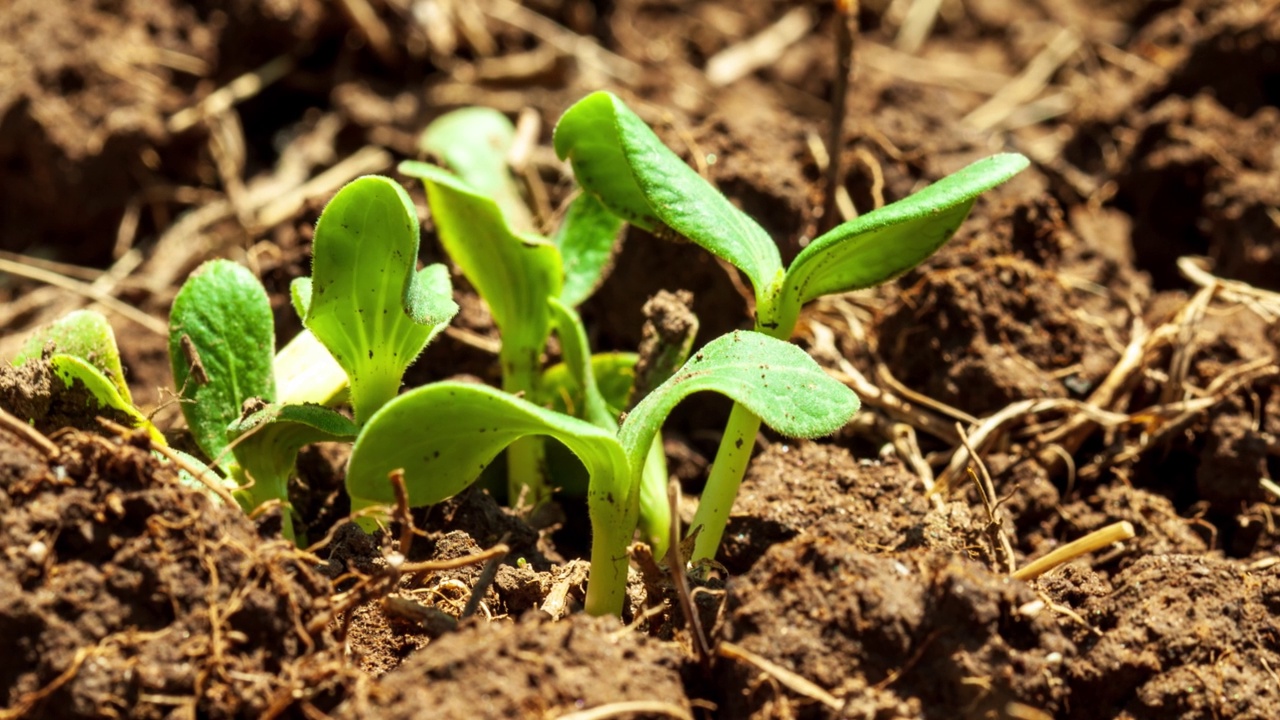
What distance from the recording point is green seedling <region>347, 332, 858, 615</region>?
142 cm

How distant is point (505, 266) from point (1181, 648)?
3.73 ft

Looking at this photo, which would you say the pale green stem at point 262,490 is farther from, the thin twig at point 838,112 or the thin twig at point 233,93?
the thin twig at point 233,93

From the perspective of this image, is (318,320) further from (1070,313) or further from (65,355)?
(1070,313)

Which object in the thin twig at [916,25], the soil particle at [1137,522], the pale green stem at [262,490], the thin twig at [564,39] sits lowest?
the soil particle at [1137,522]

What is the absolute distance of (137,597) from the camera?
1390 millimetres

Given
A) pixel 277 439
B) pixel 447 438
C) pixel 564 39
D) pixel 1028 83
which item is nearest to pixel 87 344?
pixel 277 439

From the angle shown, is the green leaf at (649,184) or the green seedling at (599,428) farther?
the green leaf at (649,184)

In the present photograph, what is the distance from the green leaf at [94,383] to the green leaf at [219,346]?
0.38 feet

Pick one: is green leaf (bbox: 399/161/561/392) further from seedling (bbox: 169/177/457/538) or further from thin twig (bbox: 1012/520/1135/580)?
thin twig (bbox: 1012/520/1135/580)

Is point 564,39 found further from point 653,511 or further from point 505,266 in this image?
point 653,511

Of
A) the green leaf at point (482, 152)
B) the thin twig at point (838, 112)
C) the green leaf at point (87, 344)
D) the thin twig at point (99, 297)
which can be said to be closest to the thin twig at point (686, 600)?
the green leaf at point (87, 344)

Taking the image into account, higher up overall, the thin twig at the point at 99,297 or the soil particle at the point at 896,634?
the thin twig at the point at 99,297

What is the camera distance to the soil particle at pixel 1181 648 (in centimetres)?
152

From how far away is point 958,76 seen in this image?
3.71 m
